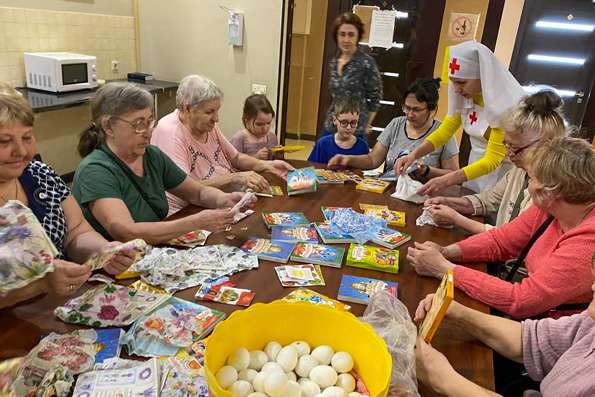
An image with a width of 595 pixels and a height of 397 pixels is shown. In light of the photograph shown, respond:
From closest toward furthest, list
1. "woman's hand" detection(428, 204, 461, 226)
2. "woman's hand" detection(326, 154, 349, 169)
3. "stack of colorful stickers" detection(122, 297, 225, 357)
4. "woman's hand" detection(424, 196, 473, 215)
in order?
1. "stack of colorful stickers" detection(122, 297, 225, 357)
2. "woman's hand" detection(428, 204, 461, 226)
3. "woman's hand" detection(424, 196, 473, 215)
4. "woman's hand" detection(326, 154, 349, 169)

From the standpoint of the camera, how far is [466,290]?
1.44m

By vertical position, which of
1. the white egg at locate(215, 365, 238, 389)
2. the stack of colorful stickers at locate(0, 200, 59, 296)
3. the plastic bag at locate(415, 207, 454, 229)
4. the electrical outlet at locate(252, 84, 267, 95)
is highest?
the electrical outlet at locate(252, 84, 267, 95)

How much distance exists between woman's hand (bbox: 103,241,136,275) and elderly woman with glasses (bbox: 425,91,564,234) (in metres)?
1.32

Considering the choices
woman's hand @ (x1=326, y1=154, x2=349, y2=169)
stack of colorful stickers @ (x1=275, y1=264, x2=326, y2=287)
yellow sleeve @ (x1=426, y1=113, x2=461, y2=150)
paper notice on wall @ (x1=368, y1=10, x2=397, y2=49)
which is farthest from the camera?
paper notice on wall @ (x1=368, y1=10, x2=397, y2=49)

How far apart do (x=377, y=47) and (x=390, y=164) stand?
2539 millimetres

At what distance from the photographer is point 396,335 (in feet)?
3.63

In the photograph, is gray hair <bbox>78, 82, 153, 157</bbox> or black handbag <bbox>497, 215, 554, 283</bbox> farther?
gray hair <bbox>78, 82, 153, 157</bbox>

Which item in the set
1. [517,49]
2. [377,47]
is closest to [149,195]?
[377,47]

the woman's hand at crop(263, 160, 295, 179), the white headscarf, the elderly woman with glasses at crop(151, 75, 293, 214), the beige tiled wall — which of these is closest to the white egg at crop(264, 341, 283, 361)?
the elderly woman with glasses at crop(151, 75, 293, 214)

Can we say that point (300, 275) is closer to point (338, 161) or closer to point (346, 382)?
point (346, 382)

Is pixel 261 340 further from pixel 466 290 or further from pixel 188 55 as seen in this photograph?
pixel 188 55

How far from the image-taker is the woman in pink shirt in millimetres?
1010

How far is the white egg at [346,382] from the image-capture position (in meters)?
0.91

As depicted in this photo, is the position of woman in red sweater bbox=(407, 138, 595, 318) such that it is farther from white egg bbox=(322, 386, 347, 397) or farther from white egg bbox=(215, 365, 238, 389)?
white egg bbox=(215, 365, 238, 389)
